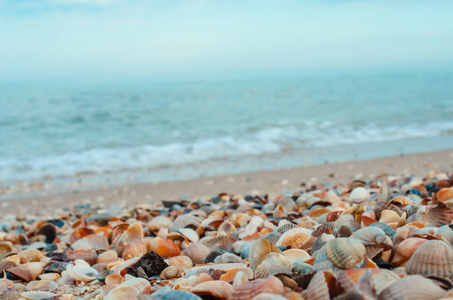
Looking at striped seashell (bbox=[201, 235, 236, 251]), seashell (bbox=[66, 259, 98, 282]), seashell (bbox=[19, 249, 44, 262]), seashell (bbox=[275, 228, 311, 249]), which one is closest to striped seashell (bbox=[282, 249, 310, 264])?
seashell (bbox=[275, 228, 311, 249])

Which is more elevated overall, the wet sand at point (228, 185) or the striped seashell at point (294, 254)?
the striped seashell at point (294, 254)

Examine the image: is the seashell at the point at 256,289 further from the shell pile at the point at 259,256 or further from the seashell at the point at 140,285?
the seashell at the point at 140,285

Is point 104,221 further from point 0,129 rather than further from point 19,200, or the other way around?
point 0,129

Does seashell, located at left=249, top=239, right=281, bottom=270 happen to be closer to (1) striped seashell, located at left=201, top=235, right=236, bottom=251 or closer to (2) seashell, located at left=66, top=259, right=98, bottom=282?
(1) striped seashell, located at left=201, top=235, right=236, bottom=251

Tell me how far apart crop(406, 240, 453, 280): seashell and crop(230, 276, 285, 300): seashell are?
55 cm

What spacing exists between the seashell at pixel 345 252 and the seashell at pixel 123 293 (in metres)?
0.87

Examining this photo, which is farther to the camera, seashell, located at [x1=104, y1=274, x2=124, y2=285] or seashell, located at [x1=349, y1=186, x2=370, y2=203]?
seashell, located at [x1=349, y1=186, x2=370, y2=203]

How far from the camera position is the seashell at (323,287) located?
141 cm

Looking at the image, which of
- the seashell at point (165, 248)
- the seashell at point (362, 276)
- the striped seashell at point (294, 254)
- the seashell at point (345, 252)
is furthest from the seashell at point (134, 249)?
the seashell at point (362, 276)

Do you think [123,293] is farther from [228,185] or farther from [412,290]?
[228,185]

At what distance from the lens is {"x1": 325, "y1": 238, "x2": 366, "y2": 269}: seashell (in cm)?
162

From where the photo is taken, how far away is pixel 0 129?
1541 cm

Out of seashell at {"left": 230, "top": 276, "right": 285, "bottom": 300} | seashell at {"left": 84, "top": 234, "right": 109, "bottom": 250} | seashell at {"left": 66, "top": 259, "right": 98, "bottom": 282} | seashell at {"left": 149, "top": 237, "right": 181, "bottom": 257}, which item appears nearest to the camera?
seashell at {"left": 230, "top": 276, "right": 285, "bottom": 300}

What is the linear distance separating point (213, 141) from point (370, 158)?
470 cm
